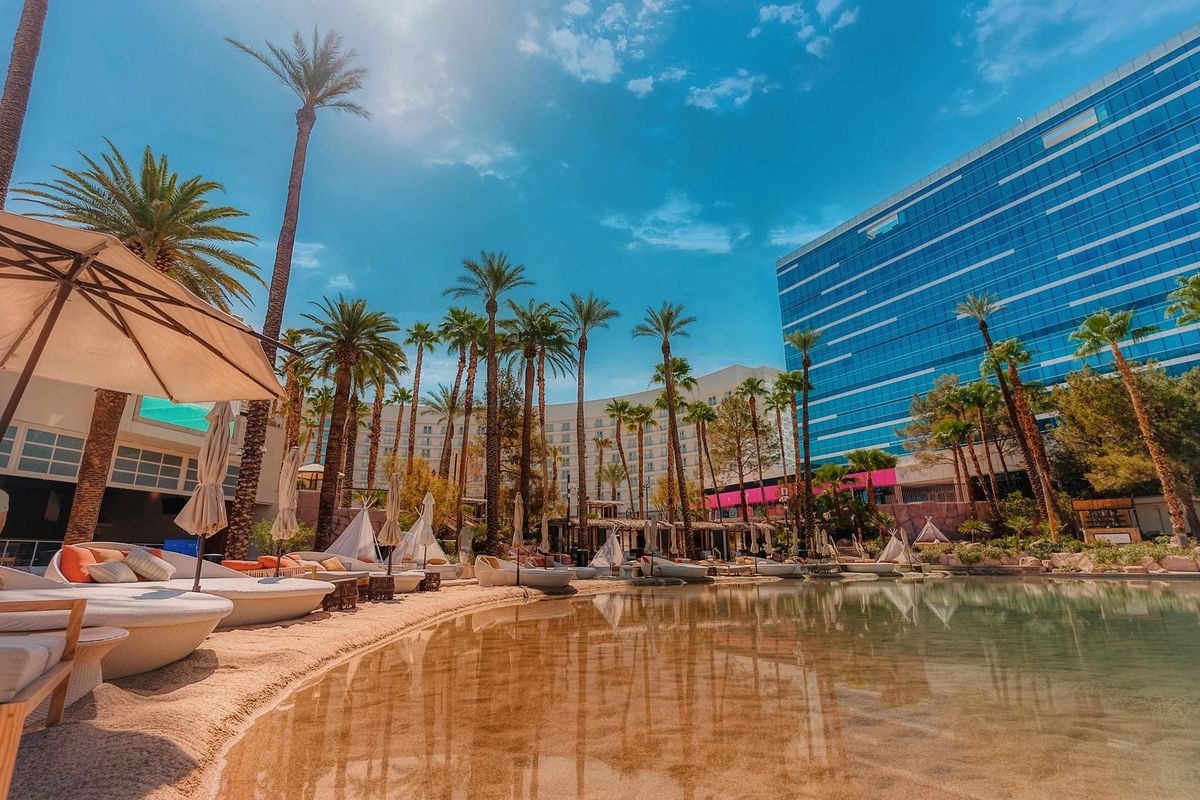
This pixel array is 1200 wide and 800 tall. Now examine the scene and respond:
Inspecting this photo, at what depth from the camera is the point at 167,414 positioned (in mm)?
22531

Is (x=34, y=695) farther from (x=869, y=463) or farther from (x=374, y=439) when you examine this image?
(x=869, y=463)

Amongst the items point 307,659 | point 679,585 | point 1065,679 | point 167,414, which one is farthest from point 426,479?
point 1065,679

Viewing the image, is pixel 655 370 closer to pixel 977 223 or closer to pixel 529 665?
pixel 529 665

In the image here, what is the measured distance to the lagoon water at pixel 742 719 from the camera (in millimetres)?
3447

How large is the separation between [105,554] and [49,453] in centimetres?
1806

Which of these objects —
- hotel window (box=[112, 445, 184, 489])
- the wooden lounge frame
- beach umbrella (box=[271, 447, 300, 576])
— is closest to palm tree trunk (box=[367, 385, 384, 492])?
hotel window (box=[112, 445, 184, 489])

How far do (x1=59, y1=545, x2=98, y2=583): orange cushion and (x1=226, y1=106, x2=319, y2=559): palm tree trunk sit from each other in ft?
25.3

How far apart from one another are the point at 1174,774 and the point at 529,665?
583 centimetres

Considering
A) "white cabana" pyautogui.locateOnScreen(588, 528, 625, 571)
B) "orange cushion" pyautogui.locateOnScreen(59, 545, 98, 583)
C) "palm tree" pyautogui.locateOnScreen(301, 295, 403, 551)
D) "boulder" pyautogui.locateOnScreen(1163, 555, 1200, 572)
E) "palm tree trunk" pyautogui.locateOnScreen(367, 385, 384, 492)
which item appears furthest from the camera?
"palm tree trunk" pyautogui.locateOnScreen(367, 385, 384, 492)

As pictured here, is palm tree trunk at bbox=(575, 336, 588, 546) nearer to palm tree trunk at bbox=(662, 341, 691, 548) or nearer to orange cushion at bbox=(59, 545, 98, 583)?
palm tree trunk at bbox=(662, 341, 691, 548)

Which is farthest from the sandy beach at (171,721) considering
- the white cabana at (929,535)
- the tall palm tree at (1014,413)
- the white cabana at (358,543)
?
the white cabana at (929,535)

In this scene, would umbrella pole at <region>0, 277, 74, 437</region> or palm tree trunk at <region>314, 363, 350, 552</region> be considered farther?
palm tree trunk at <region>314, 363, 350, 552</region>

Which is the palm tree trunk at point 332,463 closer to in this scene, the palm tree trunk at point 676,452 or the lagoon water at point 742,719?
the lagoon water at point 742,719

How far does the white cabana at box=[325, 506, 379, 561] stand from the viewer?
17172mm
